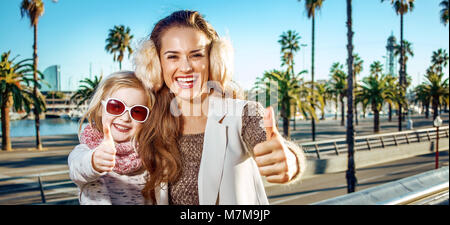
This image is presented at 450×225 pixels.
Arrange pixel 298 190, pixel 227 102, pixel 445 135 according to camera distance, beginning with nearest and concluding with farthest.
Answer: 1. pixel 227 102
2. pixel 298 190
3. pixel 445 135

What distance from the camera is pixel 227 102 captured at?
139 cm

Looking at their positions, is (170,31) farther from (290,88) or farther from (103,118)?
(290,88)

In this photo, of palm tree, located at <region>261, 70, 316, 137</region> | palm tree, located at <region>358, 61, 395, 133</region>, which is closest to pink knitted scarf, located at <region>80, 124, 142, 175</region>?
palm tree, located at <region>261, 70, 316, 137</region>

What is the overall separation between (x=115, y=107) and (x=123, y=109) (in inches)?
1.3

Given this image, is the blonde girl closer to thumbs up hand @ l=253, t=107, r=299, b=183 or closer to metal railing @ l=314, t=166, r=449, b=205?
thumbs up hand @ l=253, t=107, r=299, b=183

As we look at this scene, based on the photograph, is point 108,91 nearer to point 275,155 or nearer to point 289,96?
point 275,155

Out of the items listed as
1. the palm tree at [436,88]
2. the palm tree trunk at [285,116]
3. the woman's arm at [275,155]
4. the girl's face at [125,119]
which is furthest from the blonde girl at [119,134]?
the palm tree at [436,88]

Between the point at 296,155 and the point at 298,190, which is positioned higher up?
the point at 296,155

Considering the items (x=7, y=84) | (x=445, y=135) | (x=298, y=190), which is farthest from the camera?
(x=445, y=135)

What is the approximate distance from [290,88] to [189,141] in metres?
13.0

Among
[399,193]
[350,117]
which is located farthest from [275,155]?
[350,117]

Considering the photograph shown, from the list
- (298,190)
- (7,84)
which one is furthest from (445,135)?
(7,84)

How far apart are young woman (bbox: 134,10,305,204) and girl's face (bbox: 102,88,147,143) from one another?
2.1 inches

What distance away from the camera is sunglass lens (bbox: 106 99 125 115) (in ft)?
4.60
